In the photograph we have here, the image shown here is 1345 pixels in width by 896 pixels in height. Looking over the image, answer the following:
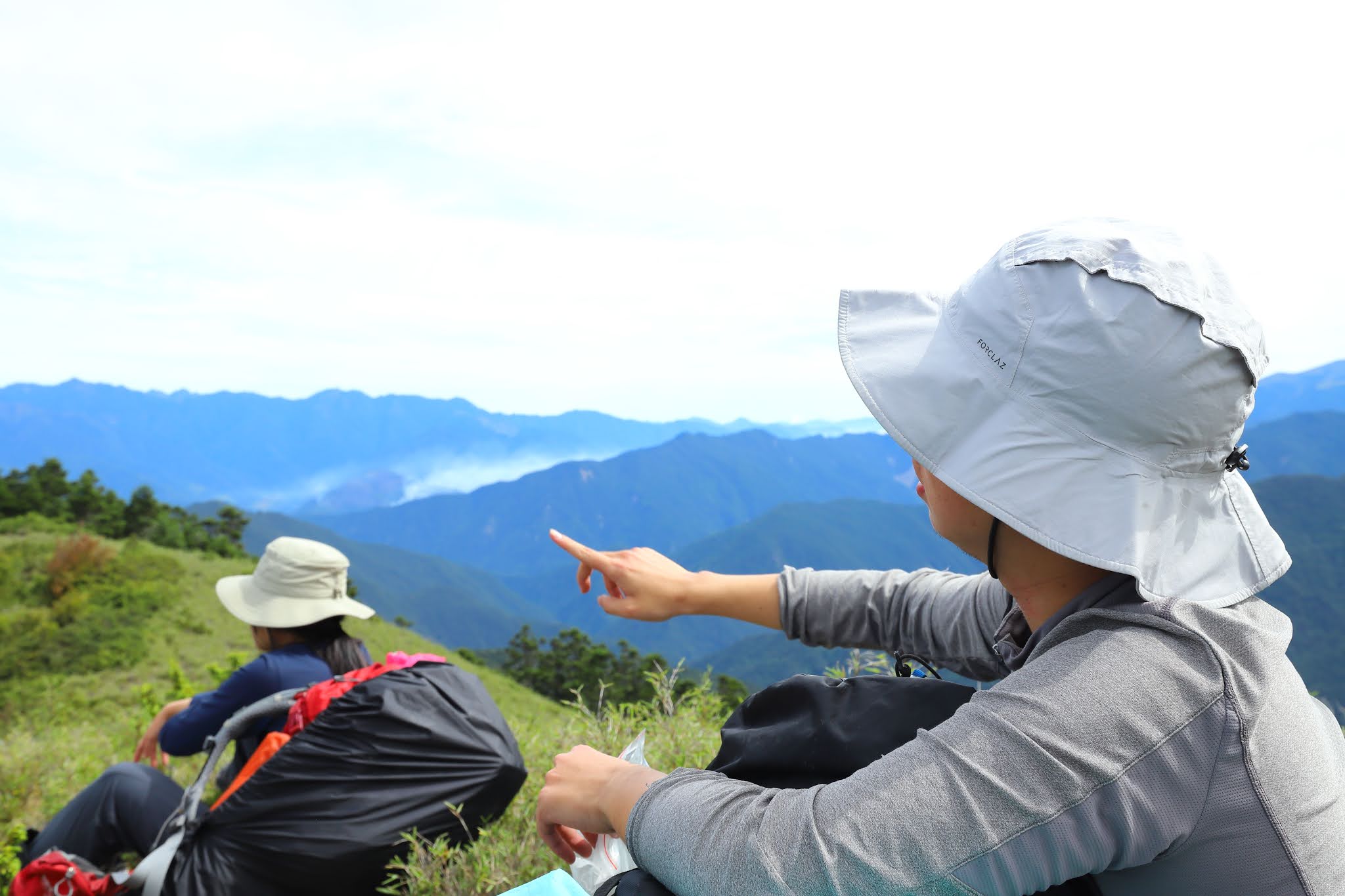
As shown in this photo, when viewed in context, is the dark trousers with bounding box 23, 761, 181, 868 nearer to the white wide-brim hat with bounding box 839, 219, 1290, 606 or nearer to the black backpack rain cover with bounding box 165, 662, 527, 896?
the black backpack rain cover with bounding box 165, 662, 527, 896

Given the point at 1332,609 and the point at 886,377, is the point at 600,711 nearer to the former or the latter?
the point at 886,377

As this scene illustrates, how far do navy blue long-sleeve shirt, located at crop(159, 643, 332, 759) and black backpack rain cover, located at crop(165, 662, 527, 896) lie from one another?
78cm

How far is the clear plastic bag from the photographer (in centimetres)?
179

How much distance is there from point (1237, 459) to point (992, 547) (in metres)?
0.35

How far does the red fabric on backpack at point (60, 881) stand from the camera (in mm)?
3129

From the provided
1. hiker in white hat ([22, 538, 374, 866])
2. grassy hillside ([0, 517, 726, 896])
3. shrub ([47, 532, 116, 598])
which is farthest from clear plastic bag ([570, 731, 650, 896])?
shrub ([47, 532, 116, 598])

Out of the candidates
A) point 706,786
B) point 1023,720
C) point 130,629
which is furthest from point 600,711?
point 130,629


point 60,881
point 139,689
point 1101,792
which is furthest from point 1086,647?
point 139,689

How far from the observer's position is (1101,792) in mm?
1073

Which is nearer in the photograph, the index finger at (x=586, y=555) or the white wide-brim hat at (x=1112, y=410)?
the white wide-brim hat at (x=1112, y=410)

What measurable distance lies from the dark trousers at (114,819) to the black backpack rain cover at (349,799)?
0.76 metres

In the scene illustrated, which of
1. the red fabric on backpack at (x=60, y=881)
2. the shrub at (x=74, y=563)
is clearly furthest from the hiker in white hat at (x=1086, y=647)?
the shrub at (x=74, y=563)

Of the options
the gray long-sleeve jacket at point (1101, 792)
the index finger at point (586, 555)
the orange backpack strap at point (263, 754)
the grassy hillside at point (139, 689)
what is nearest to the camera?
the gray long-sleeve jacket at point (1101, 792)

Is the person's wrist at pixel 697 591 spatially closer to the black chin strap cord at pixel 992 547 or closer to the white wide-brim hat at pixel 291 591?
the black chin strap cord at pixel 992 547
